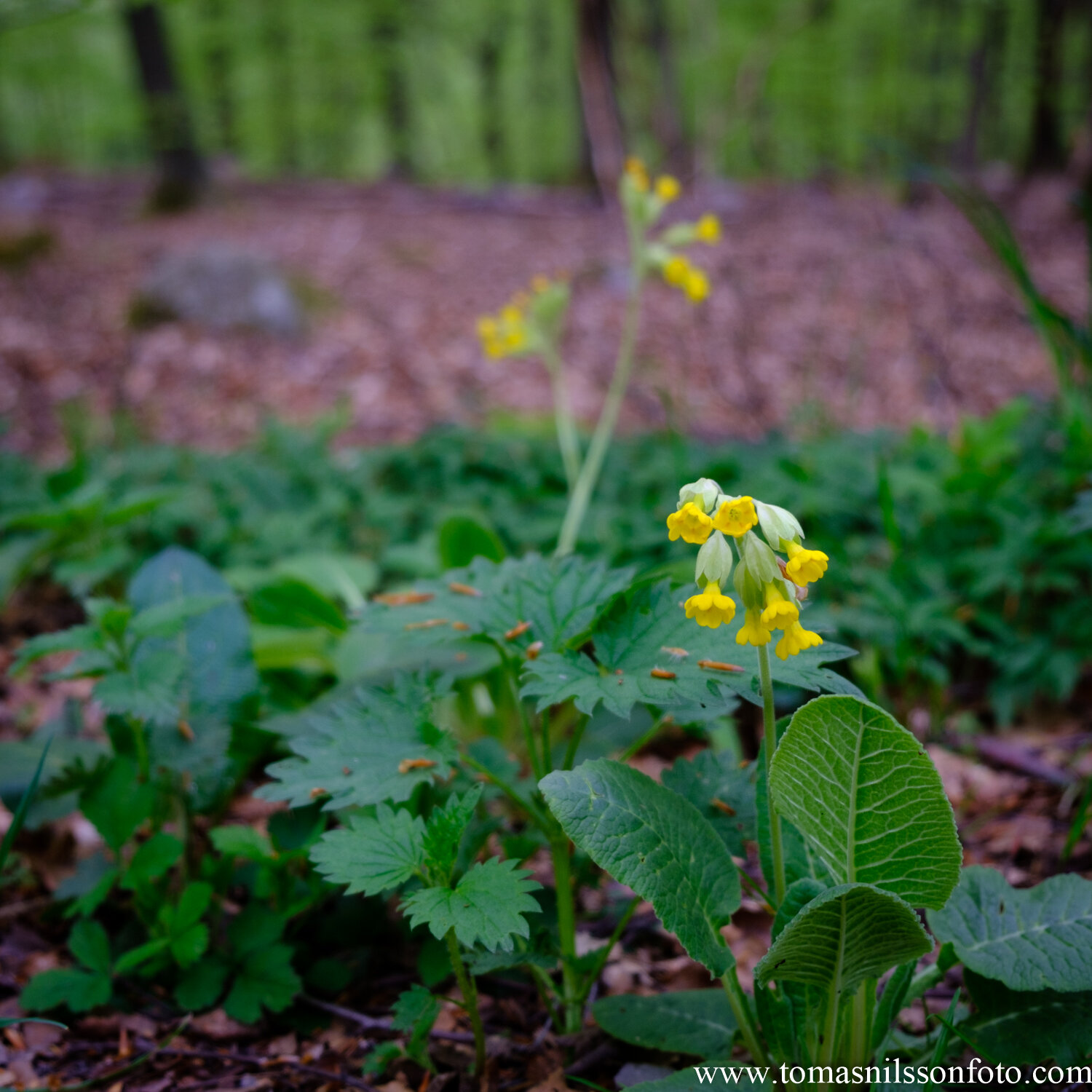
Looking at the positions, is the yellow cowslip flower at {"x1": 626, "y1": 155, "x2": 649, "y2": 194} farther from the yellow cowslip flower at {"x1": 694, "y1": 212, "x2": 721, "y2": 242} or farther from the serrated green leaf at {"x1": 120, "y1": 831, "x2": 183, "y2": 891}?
the serrated green leaf at {"x1": 120, "y1": 831, "x2": 183, "y2": 891}

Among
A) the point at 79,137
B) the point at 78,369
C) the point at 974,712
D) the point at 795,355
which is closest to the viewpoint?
the point at 974,712

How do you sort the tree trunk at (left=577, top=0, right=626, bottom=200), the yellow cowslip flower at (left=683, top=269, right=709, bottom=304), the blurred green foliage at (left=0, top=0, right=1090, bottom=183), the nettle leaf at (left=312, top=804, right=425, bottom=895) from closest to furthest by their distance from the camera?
the nettle leaf at (left=312, top=804, right=425, bottom=895), the yellow cowslip flower at (left=683, top=269, right=709, bottom=304), the tree trunk at (left=577, top=0, right=626, bottom=200), the blurred green foliage at (left=0, top=0, right=1090, bottom=183)

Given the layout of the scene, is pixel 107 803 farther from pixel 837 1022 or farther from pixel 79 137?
pixel 79 137

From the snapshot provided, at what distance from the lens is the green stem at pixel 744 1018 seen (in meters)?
0.93

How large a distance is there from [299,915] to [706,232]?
1811mm

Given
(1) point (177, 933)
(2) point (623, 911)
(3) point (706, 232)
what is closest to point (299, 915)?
(1) point (177, 933)

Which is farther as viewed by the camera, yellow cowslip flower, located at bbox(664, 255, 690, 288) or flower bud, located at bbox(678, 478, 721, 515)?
yellow cowslip flower, located at bbox(664, 255, 690, 288)

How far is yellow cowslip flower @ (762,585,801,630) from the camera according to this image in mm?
766

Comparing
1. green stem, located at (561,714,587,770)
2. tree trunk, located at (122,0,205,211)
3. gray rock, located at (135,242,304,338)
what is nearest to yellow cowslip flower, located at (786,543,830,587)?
green stem, located at (561,714,587,770)

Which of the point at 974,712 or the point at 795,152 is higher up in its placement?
the point at 795,152

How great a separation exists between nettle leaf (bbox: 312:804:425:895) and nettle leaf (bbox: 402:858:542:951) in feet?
0.11

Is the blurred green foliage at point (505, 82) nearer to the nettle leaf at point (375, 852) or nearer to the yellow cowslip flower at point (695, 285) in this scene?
the yellow cowslip flower at point (695, 285)

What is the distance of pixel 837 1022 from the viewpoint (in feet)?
2.99

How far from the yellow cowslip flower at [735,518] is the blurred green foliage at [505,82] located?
348 inches
